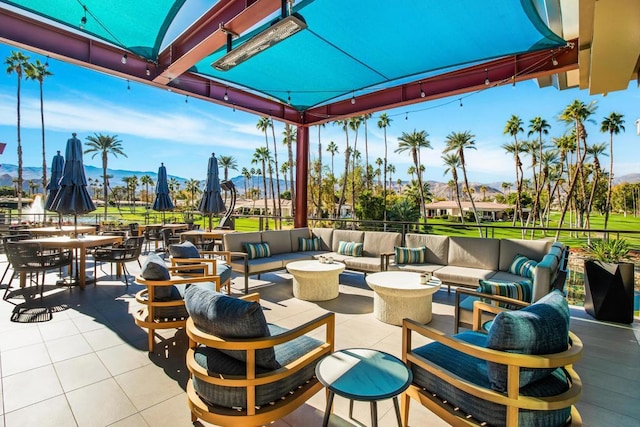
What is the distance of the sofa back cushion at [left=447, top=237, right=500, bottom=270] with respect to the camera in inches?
178

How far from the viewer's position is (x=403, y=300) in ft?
11.4

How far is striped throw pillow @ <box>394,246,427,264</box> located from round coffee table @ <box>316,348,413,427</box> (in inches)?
134

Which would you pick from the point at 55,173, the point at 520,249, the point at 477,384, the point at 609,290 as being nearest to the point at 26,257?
the point at 55,173

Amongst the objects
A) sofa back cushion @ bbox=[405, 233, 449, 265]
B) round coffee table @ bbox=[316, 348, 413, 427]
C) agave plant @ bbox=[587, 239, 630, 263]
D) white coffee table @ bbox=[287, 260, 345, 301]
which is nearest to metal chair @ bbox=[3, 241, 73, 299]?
white coffee table @ bbox=[287, 260, 345, 301]

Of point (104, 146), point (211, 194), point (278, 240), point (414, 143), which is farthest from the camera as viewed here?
point (414, 143)

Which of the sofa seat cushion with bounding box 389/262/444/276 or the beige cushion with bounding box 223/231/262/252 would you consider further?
the beige cushion with bounding box 223/231/262/252

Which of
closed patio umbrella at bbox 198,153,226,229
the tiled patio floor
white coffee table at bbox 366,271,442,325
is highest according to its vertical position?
closed patio umbrella at bbox 198,153,226,229

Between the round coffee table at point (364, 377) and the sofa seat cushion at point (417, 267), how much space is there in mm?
3091

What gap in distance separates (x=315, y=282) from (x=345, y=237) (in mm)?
1817

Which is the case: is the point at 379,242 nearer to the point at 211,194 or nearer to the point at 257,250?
the point at 257,250

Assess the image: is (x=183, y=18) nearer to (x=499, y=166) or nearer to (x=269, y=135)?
(x=269, y=135)

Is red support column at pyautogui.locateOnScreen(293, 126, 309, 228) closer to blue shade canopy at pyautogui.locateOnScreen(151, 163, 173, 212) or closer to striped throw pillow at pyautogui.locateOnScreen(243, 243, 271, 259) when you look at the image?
striped throw pillow at pyautogui.locateOnScreen(243, 243, 271, 259)

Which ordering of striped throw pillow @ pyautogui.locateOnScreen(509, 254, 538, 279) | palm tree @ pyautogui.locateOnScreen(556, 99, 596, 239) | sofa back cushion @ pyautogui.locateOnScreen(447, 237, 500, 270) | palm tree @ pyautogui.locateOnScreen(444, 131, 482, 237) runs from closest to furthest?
striped throw pillow @ pyautogui.locateOnScreen(509, 254, 538, 279), sofa back cushion @ pyautogui.locateOnScreen(447, 237, 500, 270), palm tree @ pyautogui.locateOnScreen(556, 99, 596, 239), palm tree @ pyautogui.locateOnScreen(444, 131, 482, 237)

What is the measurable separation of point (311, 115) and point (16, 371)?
20.4 feet
